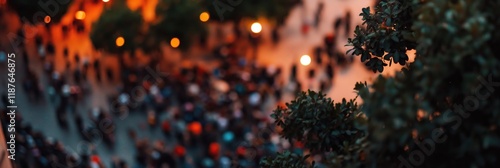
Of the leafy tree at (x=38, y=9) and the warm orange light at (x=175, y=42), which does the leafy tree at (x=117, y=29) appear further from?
the leafy tree at (x=38, y=9)

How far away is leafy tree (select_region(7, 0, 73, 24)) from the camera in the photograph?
30.1 m

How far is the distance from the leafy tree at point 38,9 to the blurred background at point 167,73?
2.1 inches

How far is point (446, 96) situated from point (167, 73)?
80.7 feet

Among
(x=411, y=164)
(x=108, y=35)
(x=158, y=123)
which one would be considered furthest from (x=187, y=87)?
(x=411, y=164)

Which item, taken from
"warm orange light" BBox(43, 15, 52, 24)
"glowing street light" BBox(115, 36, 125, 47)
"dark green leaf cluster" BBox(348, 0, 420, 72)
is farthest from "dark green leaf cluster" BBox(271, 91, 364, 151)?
"warm orange light" BBox(43, 15, 52, 24)

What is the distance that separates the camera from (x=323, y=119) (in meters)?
9.68

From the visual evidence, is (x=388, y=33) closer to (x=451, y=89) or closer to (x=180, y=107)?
(x=451, y=89)

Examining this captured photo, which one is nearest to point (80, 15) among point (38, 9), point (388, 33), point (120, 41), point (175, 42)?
point (38, 9)

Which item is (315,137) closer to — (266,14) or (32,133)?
(32,133)

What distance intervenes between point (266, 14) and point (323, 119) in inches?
896

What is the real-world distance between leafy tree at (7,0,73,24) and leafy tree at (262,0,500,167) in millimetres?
24470

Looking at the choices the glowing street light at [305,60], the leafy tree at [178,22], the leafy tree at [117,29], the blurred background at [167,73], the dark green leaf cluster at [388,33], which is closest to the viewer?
the dark green leaf cluster at [388,33]

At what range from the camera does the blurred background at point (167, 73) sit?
27.0 metres

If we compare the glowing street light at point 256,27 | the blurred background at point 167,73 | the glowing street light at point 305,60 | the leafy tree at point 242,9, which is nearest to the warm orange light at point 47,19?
the blurred background at point 167,73
